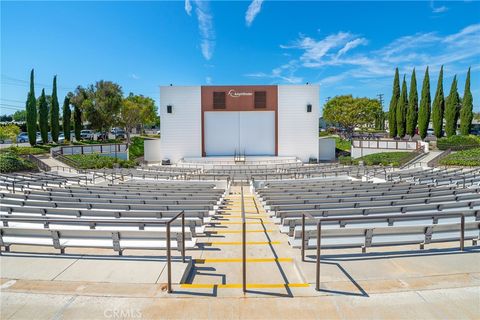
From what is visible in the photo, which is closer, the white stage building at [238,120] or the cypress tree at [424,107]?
the white stage building at [238,120]

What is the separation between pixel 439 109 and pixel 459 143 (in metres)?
11.3

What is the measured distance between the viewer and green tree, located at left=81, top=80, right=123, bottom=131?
45.2 metres

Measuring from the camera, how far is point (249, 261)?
5.39 meters

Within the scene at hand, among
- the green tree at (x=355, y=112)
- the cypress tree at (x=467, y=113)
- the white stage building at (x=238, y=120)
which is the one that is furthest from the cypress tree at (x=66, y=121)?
the cypress tree at (x=467, y=113)

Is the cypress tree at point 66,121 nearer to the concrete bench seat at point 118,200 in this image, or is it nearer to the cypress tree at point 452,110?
the concrete bench seat at point 118,200

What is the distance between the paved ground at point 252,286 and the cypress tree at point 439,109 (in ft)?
142

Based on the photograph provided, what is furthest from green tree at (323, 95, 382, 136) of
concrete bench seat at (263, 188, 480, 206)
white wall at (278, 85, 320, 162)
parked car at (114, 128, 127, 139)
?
concrete bench seat at (263, 188, 480, 206)

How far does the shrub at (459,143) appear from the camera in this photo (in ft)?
100

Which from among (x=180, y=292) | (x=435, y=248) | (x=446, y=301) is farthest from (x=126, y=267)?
(x=435, y=248)

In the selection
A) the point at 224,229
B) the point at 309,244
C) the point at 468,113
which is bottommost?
the point at 224,229

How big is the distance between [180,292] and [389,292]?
3.12 metres

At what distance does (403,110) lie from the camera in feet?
144

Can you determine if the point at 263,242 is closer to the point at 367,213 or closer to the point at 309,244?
the point at 309,244

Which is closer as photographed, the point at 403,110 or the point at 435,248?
the point at 435,248
